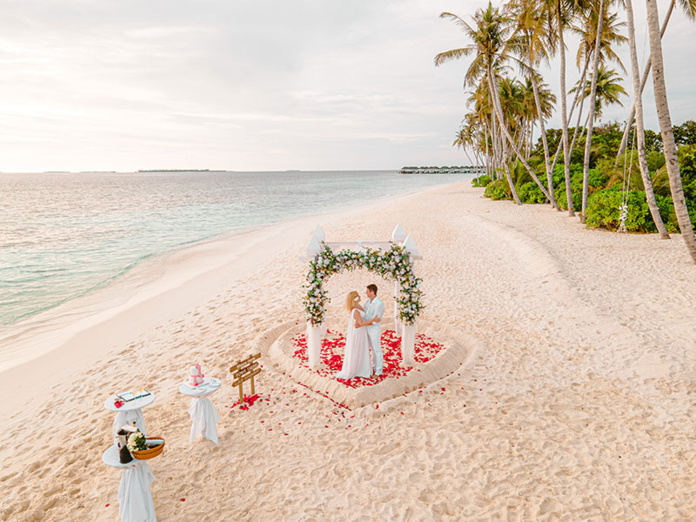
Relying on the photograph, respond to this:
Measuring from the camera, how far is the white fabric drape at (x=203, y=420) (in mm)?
6395

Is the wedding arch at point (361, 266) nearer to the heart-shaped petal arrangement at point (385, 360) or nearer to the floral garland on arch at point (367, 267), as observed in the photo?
the floral garland on arch at point (367, 267)

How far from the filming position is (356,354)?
26.8 feet

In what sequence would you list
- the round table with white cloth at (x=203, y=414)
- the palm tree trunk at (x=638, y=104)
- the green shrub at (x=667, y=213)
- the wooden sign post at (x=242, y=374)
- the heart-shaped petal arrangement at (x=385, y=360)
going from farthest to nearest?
1. the green shrub at (x=667, y=213)
2. the palm tree trunk at (x=638, y=104)
3. the heart-shaped petal arrangement at (x=385, y=360)
4. the wooden sign post at (x=242, y=374)
5. the round table with white cloth at (x=203, y=414)

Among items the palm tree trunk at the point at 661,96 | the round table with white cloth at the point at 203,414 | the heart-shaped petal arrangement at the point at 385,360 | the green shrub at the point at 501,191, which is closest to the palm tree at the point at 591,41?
the palm tree trunk at the point at 661,96

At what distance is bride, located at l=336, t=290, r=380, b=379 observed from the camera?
7.99 m

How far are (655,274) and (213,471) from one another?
1527cm

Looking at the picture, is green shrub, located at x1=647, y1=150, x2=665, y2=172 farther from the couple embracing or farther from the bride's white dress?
the bride's white dress

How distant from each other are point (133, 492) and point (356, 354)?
4421 millimetres

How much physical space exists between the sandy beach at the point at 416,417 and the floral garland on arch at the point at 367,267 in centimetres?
167

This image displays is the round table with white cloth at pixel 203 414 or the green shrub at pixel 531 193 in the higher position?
the green shrub at pixel 531 193

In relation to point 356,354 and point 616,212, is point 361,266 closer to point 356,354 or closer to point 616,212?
point 356,354

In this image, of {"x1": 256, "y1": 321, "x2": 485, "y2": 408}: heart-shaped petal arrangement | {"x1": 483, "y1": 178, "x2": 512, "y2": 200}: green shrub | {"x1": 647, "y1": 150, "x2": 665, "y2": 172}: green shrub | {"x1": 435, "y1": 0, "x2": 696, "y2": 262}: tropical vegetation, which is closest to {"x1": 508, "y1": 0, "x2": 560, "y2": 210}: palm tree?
{"x1": 435, "y1": 0, "x2": 696, "y2": 262}: tropical vegetation

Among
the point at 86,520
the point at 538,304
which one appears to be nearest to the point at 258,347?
the point at 86,520

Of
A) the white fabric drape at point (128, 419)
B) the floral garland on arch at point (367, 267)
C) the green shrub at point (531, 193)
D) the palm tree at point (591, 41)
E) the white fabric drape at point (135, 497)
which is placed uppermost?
the palm tree at point (591, 41)
